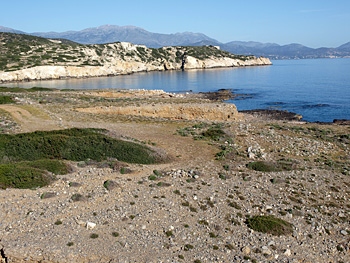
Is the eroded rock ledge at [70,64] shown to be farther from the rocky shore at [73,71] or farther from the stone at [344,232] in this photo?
the stone at [344,232]

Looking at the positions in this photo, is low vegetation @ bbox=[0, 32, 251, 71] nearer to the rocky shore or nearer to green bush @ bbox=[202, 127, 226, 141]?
the rocky shore

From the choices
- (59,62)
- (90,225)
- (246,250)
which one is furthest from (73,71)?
(246,250)

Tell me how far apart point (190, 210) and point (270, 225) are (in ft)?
12.7

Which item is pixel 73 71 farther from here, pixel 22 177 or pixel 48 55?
pixel 22 177

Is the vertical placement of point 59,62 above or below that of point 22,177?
above

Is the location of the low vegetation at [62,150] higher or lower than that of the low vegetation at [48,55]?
lower

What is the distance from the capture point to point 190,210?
55.6ft

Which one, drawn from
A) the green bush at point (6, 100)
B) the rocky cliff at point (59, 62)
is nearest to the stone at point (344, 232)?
the green bush at point (6, 100)

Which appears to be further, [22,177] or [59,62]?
[59,62]

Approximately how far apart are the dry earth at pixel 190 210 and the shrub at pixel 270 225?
272mm

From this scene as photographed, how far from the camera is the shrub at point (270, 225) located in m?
15.8

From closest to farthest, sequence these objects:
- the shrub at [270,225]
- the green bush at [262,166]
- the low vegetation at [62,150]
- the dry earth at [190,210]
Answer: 1. the dry earth at [190,210]
2. the shrub at [270,225]
3. the low vegetation at [62,150]
4. the green bush at [262,166]

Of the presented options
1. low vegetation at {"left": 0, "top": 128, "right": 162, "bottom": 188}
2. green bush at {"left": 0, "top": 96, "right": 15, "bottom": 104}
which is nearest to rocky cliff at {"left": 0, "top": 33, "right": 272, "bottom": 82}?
green bush at {"left": 0, "top": 96, "right": 15, "bottom": 104}

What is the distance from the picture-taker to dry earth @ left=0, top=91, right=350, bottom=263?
1362 cm
